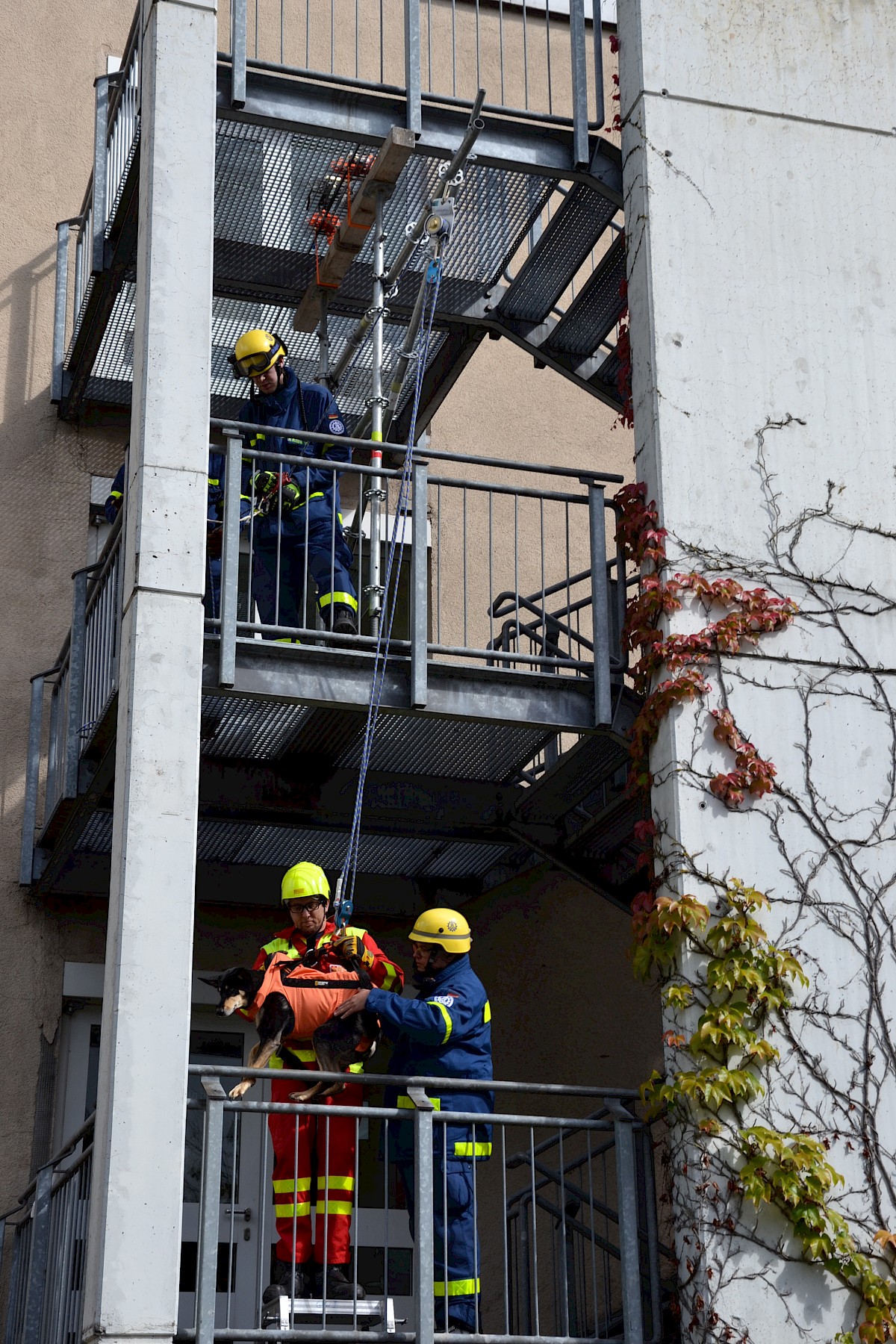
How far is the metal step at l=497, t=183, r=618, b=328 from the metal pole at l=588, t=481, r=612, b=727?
1.83 m

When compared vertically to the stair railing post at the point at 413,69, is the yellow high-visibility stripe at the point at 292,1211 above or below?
below

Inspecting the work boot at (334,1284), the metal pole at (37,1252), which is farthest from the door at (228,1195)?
the work boot at (334,1284)

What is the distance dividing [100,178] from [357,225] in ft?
7.17

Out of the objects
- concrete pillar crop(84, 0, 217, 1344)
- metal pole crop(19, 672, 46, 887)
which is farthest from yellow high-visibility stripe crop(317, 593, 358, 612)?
metal pole crop(19, 672, 46, 887)

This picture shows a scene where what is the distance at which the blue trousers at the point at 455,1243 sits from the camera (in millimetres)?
7910

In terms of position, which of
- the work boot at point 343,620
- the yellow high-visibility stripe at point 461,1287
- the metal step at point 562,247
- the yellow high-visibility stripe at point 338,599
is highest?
the metal step at point 562,247

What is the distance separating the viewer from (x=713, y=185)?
10.0 m

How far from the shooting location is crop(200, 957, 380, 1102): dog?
26.6ft

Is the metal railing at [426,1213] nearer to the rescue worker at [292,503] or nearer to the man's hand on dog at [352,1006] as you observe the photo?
the man's hand on dog at [352,1006]

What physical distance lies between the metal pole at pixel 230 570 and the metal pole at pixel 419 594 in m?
0.88

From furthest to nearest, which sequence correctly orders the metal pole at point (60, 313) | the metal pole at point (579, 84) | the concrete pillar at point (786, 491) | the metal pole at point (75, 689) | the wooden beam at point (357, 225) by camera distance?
the metal pole at point (60, 313)
the metal pole at point (75, 689)
the metal pole at point (579, 84)
the wooden beam at point (357, 225)
the concrete pillar at point (786, 491)

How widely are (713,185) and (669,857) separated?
3.87 m

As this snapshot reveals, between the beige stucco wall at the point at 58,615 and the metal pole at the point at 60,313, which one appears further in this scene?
the metal pole at the point at 60,313

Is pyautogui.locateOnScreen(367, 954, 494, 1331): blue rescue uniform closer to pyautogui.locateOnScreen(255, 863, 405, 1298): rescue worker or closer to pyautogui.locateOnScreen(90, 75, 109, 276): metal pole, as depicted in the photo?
pyautogui.locateOnScreen(255, 863, 405, 1298): rescue worker
